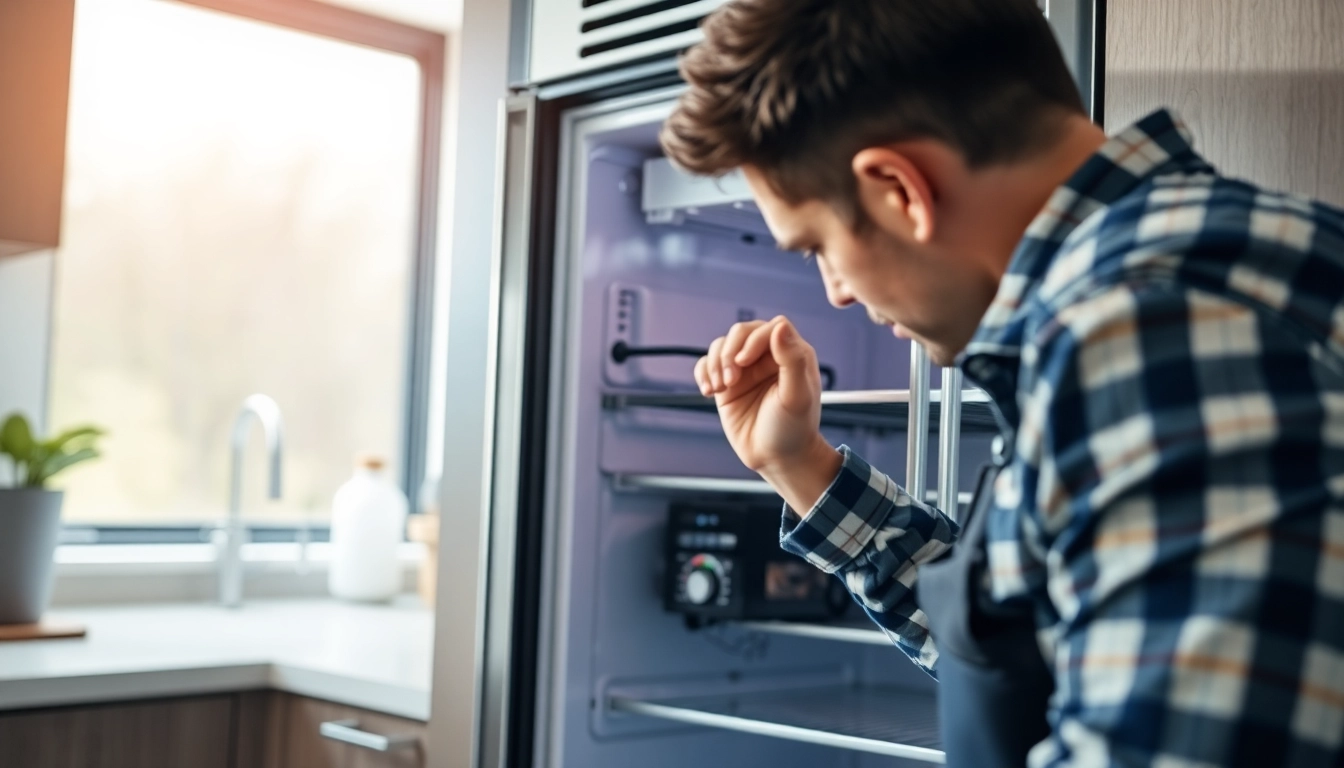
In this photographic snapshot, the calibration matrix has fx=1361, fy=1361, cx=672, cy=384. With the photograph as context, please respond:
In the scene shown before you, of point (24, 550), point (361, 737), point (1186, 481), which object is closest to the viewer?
point (1186, 481)

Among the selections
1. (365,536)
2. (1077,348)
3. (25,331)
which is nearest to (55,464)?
(25,331)

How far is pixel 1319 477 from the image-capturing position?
0.52m

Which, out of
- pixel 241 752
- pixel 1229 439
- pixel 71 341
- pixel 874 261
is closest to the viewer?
pixel 1229 439

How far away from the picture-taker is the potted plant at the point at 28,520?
208 cm

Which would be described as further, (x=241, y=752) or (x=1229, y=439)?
(x=241, y=752)

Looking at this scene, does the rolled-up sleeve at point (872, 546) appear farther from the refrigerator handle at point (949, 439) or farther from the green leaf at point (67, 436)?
the green leaf at point (67, 436)

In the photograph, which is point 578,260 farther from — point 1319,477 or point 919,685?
point 1319,477

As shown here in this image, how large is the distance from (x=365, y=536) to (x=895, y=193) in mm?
2123

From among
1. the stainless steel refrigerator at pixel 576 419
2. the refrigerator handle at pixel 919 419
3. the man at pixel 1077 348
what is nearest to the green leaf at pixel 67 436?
the stainless steel refrigerator at pixel 576 419

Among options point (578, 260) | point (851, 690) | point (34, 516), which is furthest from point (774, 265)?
point (34, 516)

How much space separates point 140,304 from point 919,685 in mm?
1644

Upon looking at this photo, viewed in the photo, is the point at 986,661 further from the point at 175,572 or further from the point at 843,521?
the point at 175,572

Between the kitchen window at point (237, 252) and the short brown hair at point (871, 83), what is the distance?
2151 mm

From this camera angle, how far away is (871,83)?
0.68m
